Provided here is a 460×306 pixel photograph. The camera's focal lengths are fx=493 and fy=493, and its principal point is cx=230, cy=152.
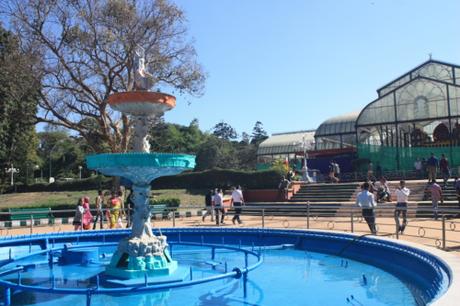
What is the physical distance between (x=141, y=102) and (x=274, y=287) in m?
5.39

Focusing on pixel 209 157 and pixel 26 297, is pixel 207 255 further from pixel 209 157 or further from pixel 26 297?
pixel 209 157

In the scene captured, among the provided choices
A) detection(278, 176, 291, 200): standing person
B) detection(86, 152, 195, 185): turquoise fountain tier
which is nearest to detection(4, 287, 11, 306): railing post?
detection(86, 152, 195, 185): turquoise fountain tier

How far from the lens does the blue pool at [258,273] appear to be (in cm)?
930

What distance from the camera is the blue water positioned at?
9242mm

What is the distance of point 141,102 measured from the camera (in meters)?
12.1

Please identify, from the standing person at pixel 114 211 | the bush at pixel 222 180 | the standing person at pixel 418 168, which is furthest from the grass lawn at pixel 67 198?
the standing person at pixel 418 168

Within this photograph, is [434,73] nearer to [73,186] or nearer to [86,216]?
[86,216]

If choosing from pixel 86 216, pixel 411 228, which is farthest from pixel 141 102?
pixel 411 228

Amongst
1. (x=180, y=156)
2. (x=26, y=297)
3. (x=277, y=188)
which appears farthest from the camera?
(x=277, y=188)

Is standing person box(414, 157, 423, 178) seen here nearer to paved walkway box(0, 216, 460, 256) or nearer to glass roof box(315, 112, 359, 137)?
paved walkway box(0, 216, 460, 256)

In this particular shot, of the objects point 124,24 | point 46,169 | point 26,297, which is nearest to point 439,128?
point 124,24

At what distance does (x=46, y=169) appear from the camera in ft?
260

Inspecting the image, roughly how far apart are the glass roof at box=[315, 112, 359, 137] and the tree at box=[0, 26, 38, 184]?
30301 millimetres

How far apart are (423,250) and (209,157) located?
2279 inches
